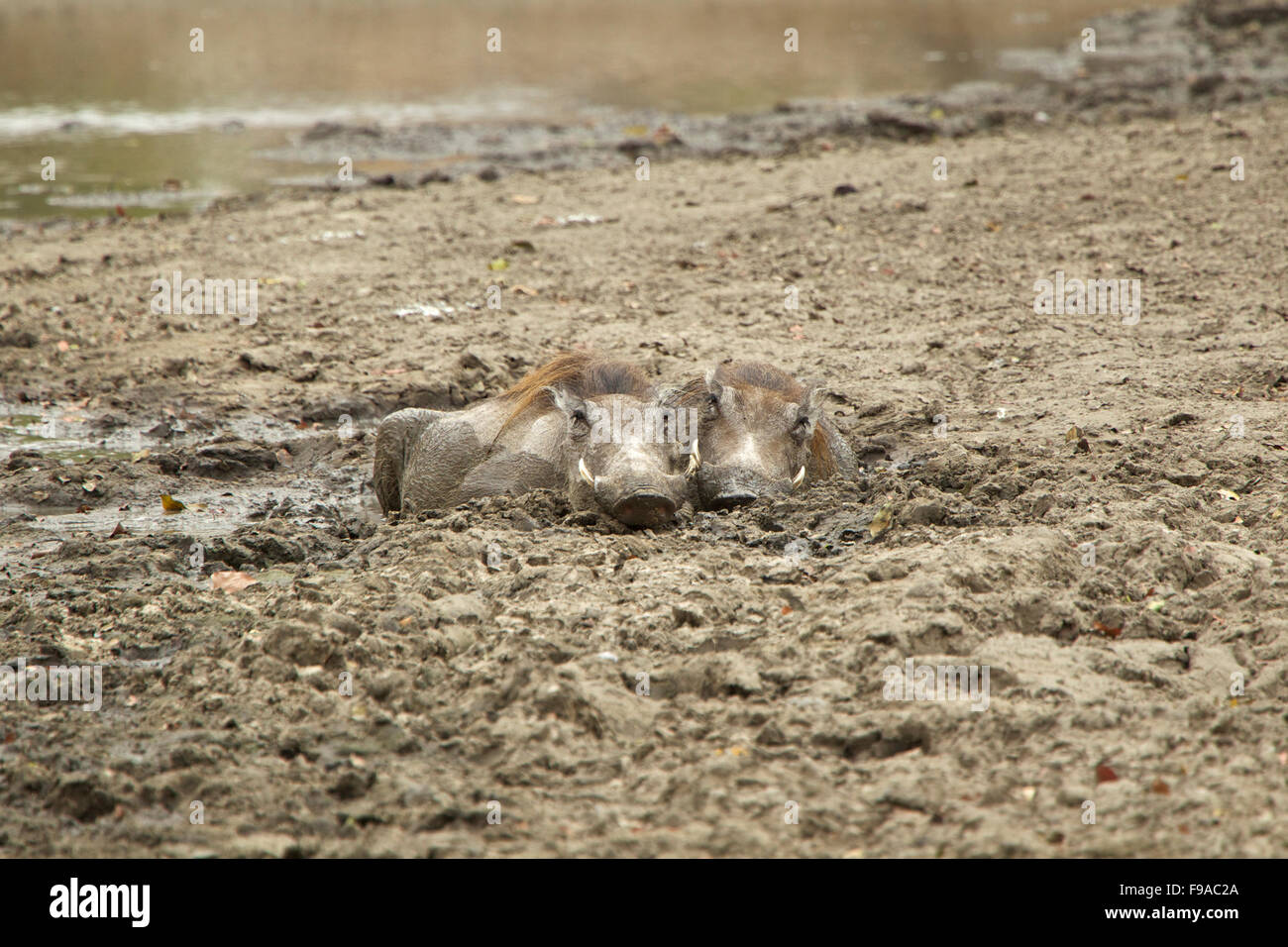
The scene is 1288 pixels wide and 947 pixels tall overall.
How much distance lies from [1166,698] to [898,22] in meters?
22.8

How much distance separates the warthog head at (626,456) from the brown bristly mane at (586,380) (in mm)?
51

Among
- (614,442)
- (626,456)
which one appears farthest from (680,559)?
(614,442)

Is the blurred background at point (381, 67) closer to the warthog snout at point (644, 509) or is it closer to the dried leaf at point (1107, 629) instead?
the warthog snout at point (644, 509)

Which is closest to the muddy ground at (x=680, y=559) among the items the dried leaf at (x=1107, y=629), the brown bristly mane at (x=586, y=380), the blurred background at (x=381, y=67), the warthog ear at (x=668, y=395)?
the dried leaf at (x=1107, y=629)

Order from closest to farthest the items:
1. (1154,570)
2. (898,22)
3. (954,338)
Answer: (1154,570) < (954,338) < (898,22)

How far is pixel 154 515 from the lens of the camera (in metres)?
6.01

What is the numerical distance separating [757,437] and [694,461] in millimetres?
306

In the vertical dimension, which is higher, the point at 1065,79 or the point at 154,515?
the point at 1065,79

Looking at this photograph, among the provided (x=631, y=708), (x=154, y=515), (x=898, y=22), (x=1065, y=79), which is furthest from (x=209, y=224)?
(x=898, y=22)

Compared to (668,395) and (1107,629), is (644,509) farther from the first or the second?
(1107,629)

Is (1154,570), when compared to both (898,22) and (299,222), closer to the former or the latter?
(299,222)

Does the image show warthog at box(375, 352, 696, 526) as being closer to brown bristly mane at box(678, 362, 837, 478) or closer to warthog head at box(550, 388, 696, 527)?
warthog head at box(550, 388, 696, 527)

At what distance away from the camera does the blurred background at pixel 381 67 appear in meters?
14.0
